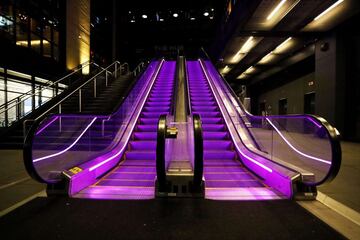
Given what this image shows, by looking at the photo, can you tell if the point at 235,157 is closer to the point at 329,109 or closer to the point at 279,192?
the point at 279,192

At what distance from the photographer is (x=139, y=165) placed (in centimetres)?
573

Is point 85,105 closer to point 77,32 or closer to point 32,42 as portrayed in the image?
point 32,42

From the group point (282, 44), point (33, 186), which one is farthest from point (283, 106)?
point (33, 186)

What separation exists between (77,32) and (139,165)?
14018mm

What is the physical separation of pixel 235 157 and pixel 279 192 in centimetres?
213

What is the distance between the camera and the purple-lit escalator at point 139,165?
4.06m

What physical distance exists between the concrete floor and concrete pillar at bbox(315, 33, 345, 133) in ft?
15.7

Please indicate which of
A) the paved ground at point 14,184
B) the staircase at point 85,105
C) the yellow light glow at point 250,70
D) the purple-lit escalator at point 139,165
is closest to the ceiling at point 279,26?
the yellow light glow at point 250,70

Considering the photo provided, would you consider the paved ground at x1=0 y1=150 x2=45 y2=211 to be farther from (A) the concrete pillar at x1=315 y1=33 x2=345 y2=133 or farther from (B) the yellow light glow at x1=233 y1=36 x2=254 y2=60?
(B) the yellow light glow at x1=233 y1=36 x2=254 y2=60

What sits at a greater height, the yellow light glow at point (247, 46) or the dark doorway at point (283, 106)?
the yellow light glow at point (247, 46)

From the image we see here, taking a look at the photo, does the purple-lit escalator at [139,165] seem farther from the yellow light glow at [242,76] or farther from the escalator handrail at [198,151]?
the yellow light glow at [242,76]

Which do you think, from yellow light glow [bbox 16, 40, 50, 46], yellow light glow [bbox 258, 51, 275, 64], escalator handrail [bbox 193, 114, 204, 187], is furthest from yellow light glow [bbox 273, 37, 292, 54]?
yellow light glow [bbox 16, 40, 50, 46]

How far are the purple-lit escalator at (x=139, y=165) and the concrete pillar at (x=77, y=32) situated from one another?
827cm

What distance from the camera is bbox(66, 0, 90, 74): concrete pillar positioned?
52.3 ft
